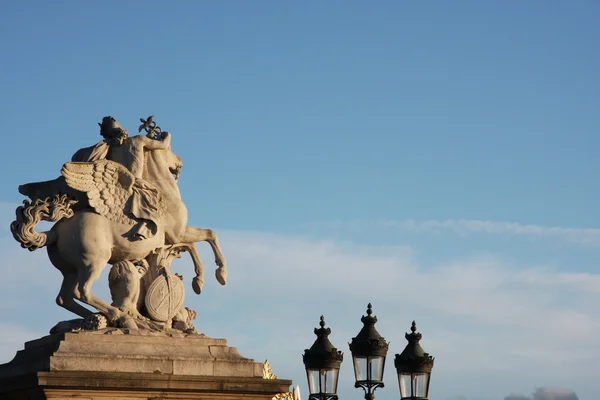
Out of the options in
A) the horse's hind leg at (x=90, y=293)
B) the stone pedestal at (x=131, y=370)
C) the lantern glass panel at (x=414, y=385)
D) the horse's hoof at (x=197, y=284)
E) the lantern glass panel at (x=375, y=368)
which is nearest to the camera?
the stone pedestal at (x=131, y=370)

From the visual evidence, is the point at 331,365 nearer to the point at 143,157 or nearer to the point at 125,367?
the point at 125,367

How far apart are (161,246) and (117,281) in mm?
876

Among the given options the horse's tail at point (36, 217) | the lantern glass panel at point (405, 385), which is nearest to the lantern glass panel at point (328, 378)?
the lantern glass panel at point (405, 385)

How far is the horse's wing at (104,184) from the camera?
1997 centimetres

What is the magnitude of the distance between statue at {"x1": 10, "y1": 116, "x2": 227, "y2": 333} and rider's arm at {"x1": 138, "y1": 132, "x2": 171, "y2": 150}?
0.05 feet

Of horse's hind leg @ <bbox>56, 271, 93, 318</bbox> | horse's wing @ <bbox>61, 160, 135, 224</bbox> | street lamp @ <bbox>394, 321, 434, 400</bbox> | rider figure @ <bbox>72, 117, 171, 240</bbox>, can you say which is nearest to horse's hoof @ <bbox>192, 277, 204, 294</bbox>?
rider figure @ <bbox>72, 117, 171, 240</bbox>

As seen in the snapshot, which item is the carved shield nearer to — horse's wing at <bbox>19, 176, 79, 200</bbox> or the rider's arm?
horse's wing at <bbox>19, 176, 79, 200</bbox>

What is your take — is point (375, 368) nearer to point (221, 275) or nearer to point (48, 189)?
point (221, 275)

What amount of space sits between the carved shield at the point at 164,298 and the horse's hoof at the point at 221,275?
79 centimetres

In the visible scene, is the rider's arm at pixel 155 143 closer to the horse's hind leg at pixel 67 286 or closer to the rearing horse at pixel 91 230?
the rearing horse at pixel 91 230

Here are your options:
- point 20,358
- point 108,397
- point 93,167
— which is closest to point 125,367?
point 108,397

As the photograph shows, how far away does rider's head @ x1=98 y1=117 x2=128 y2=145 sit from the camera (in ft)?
67.5

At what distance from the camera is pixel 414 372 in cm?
1928

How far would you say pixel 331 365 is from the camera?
19.1m
